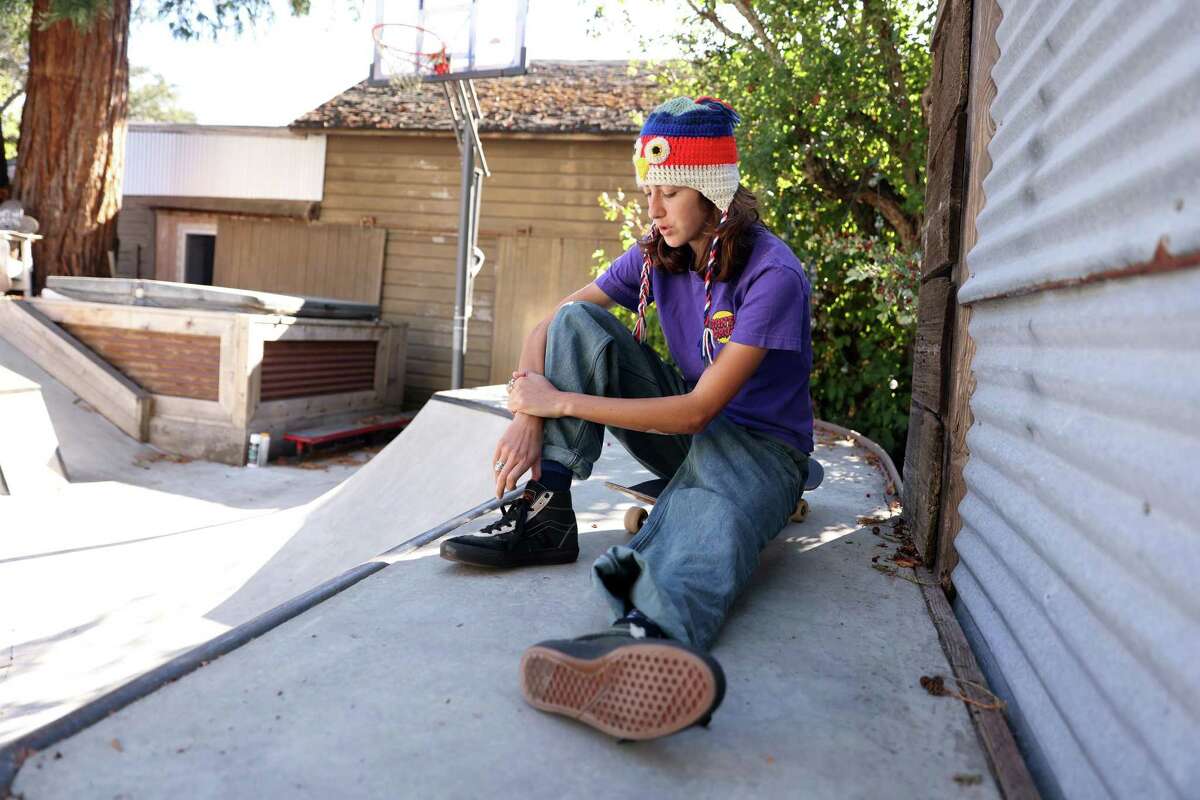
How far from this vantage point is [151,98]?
38.4 metres

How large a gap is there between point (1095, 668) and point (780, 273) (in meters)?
1.26

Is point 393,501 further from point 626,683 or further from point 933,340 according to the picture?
point 626,683

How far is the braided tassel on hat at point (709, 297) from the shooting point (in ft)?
8.32

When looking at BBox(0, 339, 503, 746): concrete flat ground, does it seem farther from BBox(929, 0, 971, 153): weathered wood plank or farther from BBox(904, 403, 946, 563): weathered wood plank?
BBox(929, 0, 971, 153): weathered wood plank

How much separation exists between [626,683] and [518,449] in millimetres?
1091

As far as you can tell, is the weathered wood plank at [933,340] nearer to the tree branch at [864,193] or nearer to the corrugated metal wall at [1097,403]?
the corrugated metal wall at [1097,403]

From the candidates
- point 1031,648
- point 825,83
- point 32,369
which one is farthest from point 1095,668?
point 32,369

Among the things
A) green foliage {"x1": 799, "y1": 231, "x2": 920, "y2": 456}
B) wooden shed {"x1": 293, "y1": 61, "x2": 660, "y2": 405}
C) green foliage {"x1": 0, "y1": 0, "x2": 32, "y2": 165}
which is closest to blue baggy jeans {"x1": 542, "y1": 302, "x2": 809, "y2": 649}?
green foliage {"x1": 799, "y1": 231, "x2": 920, "y2": 456}

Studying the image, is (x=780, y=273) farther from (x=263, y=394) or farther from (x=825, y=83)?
(x=263, y=394)

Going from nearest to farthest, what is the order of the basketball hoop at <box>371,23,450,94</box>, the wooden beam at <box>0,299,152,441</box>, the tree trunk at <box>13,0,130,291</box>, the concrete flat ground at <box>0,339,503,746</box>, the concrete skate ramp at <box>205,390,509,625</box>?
the concrete flat ground at <box>0,339,503,746</box>, the concrete skate ramp at <box>205,390,509,625</box>, the wooden beam at <box>0,299,152,441</box>, the basketball hoop at <box>371,23,450,94</box>, the tree trunk at <box>13,0,130,291</box>

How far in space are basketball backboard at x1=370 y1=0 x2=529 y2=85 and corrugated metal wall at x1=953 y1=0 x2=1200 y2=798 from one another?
852 cm

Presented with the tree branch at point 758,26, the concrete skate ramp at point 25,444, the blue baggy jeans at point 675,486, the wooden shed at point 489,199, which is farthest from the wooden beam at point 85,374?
the blue baggy jeans at point 675,486

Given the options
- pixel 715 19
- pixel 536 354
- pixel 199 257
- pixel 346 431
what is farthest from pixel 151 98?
pixel 536 354

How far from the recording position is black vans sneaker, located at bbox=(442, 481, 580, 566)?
2631 millimetres
